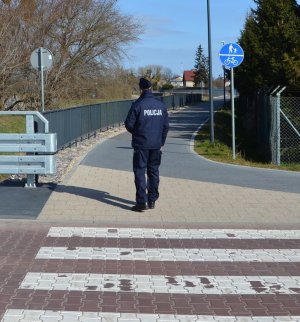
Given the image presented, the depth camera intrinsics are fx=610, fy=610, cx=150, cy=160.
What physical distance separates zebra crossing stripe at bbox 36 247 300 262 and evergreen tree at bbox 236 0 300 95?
1241 cm

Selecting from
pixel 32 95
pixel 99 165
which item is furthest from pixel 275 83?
pixel 32 95

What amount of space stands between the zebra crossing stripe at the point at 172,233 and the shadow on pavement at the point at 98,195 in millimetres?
1357

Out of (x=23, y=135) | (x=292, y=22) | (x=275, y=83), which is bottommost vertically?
(x=23, y=135)

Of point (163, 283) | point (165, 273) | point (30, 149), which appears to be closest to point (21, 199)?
point (30, 149)

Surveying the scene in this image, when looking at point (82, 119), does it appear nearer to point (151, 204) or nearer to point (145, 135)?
point (151, 204)

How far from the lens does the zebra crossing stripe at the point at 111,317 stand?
4.75 m

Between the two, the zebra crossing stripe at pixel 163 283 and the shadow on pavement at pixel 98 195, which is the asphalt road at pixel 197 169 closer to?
the shadow on pavement at pixel 98 195

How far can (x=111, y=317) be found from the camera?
15.7ft

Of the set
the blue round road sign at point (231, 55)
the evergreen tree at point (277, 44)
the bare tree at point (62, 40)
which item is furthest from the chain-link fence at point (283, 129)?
the bare tree at point (62, 40)

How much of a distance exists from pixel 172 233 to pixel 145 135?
164cm

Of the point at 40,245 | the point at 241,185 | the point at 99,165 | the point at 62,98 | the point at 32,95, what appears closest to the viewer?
the point at 40,245

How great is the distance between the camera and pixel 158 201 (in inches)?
379

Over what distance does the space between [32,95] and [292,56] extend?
15.1 meters

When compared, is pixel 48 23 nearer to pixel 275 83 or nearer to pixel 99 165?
pixel 275 83
